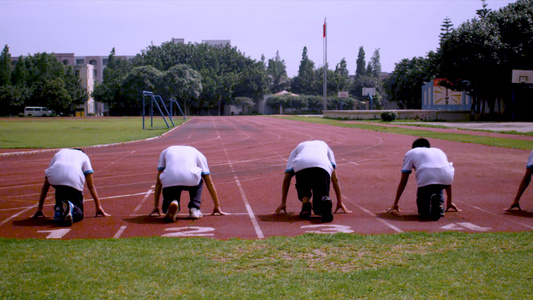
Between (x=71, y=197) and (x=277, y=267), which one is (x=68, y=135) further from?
(x=277, y=267)

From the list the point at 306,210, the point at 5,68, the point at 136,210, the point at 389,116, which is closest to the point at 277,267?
the point at 306,210

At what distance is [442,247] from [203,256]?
2.79 meters

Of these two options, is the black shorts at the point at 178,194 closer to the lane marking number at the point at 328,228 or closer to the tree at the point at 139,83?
the lane marking number at the point at 328,228

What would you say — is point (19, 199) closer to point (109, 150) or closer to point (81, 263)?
point (81, 263)

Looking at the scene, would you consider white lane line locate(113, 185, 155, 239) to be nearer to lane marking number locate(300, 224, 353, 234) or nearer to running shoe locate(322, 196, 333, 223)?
lane marking number locate(300, 224, 353, 234)

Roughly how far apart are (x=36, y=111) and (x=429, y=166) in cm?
8676

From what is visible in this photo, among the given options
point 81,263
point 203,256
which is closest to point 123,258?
point 81,263

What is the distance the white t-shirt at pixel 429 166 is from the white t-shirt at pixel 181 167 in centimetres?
335

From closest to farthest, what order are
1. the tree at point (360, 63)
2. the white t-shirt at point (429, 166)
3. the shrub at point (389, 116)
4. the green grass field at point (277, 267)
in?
1. the green grass field at point (277, 267)
2. the white t-shirt at point (429, 166)
3. the shrub at point (389, 116)
4. the tree at point (360, 63)

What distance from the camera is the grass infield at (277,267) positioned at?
4.68m

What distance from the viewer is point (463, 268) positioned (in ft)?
17.3

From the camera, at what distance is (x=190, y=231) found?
24.5 feet

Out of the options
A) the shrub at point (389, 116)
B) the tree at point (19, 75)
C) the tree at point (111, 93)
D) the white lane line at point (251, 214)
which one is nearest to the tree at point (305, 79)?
the tree at point (111, 93)

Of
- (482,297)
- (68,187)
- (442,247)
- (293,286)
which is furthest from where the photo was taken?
(68,187)
